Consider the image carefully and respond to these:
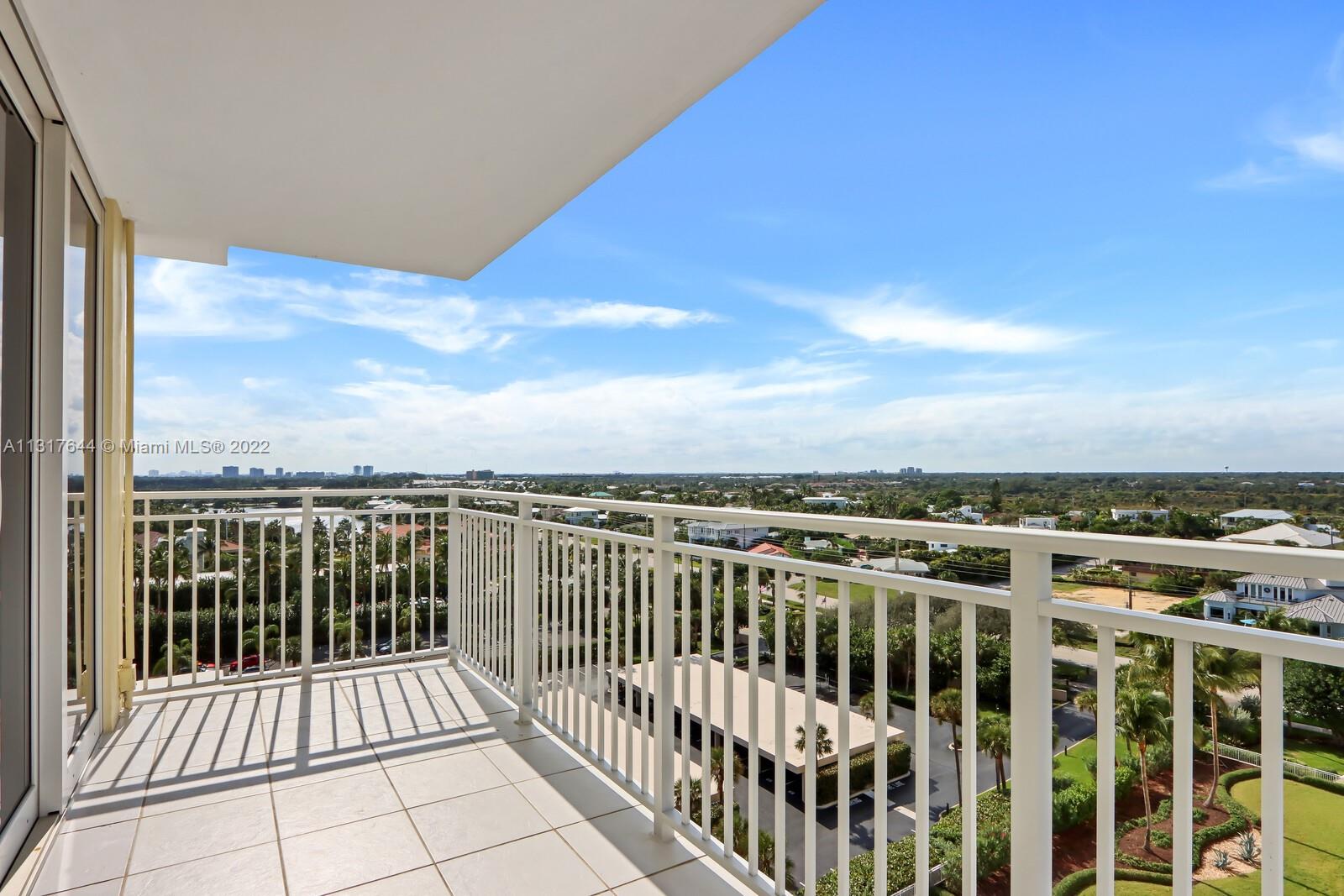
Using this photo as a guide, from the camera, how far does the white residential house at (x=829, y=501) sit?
6.98ft

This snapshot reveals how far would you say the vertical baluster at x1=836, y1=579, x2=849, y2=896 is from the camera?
1.46 m

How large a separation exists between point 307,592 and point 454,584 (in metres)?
0.80

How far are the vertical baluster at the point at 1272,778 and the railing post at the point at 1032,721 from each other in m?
0.28

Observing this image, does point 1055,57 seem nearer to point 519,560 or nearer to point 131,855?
point 519,560

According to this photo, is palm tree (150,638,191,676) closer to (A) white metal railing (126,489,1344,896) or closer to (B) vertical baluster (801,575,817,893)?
(A) white metal railing (126,489,1344,896)

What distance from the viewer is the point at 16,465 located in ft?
6.66

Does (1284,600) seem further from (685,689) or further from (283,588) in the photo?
(283,588)

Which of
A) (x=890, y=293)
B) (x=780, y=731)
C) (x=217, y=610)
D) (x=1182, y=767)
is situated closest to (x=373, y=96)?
(x=780, y=731)

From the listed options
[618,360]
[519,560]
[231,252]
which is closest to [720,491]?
[519,560]

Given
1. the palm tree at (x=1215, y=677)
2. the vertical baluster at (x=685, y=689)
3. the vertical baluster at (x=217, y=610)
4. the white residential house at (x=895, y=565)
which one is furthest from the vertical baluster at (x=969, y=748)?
the vertical baluster at (x=217, y=610)

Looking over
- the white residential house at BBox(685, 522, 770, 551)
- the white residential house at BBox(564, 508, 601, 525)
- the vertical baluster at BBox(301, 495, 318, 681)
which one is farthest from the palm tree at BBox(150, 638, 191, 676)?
the white residential house at BBox(685, 522, 770, 551)

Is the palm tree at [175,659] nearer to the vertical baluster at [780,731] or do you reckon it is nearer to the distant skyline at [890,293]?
the distant skyline at [890,293]

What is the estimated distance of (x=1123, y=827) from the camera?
1.05 metres

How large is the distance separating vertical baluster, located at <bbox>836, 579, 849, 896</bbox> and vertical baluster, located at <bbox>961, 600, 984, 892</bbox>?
0.28m
